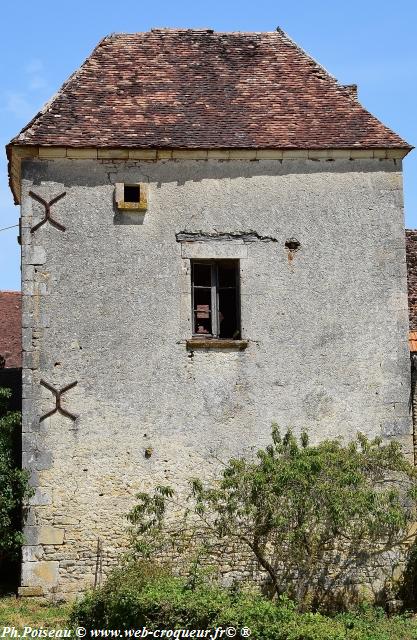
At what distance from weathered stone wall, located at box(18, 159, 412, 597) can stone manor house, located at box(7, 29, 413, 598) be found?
2 centimetres

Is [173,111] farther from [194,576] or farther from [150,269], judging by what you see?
[194,576]

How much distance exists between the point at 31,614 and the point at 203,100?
770cm

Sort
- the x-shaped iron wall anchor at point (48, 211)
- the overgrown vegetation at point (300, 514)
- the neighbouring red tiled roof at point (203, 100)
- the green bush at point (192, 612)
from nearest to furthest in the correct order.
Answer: the green bush at point (192, 612) → the overgrown vegetation at point (300, 514) → the x-shaped iron wall anchor at point (48, 211) → the neighbouring red tiled roof at point (203, 100)

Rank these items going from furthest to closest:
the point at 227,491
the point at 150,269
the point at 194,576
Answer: the point at 150,269 → the point at 227,491 → the point at 194,576

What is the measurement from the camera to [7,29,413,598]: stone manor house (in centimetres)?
1355

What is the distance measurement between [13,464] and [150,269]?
3246 millimetres

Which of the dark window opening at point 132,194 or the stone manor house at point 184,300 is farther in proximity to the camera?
the dark window opening at point 132,194

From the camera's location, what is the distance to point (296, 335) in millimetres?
14070

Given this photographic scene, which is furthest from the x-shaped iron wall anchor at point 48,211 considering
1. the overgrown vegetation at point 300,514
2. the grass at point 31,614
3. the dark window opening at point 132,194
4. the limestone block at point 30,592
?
the grass at point 31,614

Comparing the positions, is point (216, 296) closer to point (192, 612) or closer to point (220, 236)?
point (220, 236)

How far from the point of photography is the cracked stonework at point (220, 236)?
556 inches

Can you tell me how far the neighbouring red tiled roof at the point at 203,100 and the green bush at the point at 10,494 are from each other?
413 cm

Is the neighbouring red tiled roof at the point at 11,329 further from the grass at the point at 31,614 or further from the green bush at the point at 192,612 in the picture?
the green bush at the point at 192,612

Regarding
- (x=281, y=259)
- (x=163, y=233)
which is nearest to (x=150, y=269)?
(x=163, y=233)
